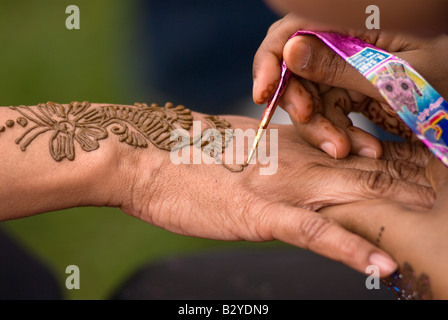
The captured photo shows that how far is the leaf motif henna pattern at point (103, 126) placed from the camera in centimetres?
167

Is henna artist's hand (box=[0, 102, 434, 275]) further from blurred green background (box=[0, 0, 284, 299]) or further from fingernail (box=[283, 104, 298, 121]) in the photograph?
blurred green background (box=[0, 0, 284, 299])

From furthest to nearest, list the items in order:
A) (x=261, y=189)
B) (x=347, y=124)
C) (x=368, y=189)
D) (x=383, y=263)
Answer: (x=347, y=124) < (x=261, y=189) < (x=368, y=189) < (x=383, y=263)

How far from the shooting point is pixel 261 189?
163 centimetres

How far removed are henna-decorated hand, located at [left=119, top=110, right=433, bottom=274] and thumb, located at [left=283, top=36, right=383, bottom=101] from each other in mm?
245

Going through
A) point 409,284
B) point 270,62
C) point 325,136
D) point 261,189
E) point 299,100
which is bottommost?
point 409,284

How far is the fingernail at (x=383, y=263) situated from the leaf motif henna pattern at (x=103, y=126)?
55cm

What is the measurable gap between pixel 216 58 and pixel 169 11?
0.50 m

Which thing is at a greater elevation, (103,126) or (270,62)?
(270,62)

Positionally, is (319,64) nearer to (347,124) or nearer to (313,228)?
(347,124)

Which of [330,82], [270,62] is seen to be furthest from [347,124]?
[270,62]

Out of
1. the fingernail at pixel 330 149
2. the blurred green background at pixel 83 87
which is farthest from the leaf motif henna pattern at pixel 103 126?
the blurred green background at pixel 83 87

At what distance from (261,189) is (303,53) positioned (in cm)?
40
